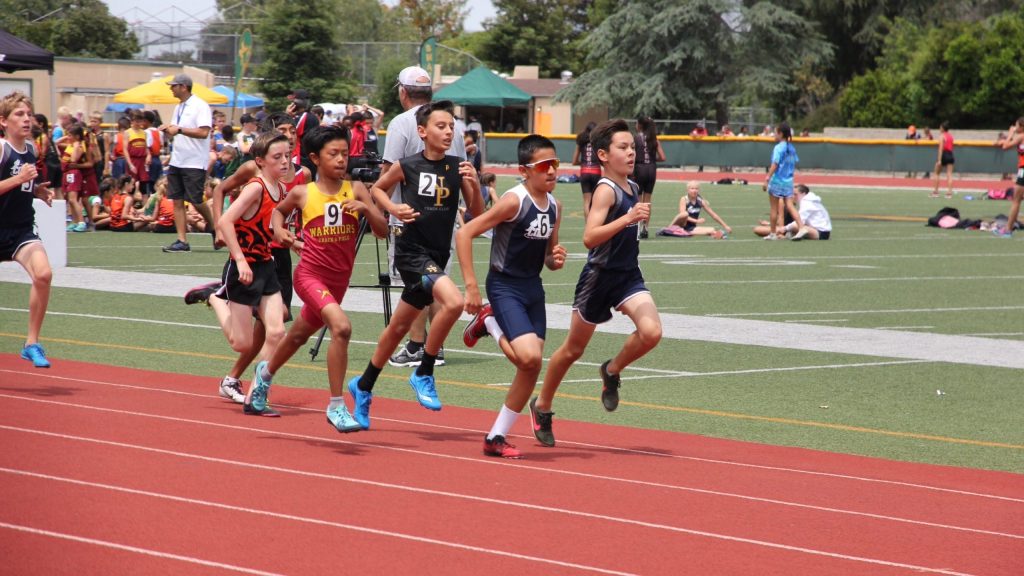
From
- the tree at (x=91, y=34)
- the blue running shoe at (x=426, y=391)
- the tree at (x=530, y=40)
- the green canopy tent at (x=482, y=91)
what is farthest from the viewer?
the tree at (x=530, y=40)

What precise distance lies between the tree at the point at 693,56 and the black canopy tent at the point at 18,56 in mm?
50538

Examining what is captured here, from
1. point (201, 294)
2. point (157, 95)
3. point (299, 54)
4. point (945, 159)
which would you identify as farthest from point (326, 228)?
point (299, 54)

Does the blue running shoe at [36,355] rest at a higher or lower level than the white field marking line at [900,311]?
higher

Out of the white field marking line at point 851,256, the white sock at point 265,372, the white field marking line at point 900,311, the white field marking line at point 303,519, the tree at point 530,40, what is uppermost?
the tree at point 530,40

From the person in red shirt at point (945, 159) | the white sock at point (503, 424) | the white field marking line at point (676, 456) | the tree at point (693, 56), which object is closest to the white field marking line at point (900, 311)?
the white field marking line at point (676, 456)

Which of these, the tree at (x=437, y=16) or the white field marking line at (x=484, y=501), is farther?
the tree at (x=437, y=16)

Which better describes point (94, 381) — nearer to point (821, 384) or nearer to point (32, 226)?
point (32, 226)

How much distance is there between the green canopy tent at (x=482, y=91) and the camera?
164ft

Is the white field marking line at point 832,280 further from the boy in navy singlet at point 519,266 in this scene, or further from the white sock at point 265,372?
the boy in navy singlet at point 519,266

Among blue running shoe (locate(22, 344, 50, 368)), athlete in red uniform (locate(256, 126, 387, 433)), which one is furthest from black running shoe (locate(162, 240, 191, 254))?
athlete in red uniform (locate(256, 126, 387, 433))

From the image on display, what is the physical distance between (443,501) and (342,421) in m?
1.40

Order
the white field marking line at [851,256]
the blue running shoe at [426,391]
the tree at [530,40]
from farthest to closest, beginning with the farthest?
1. the tree at [530,40]
2. the white field marking line at [851,256]
3. the blue running shoe at [426,391]

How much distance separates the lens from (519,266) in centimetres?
822

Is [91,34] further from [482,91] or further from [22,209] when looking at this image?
[22,209]
